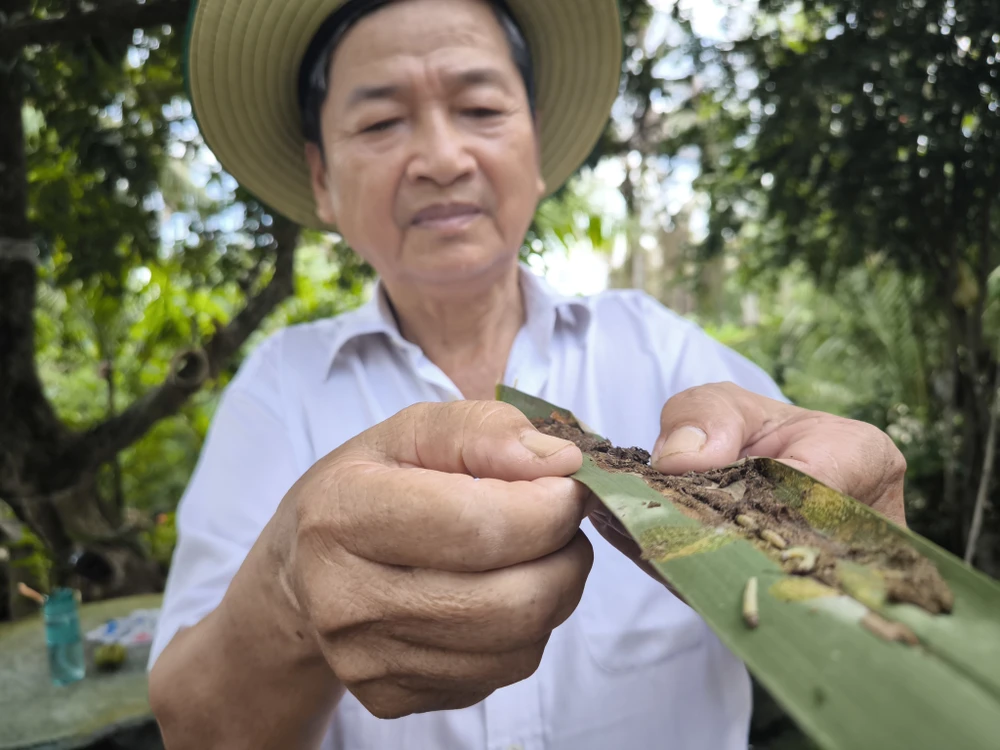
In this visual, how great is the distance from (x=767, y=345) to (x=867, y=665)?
6.12 meters

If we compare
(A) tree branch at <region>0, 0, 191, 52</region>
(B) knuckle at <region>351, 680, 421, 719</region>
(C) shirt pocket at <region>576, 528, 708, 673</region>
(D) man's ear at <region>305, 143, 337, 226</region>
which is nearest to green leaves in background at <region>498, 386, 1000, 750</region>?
(B) knuckle at <region>351, 680, 421, 719</region>

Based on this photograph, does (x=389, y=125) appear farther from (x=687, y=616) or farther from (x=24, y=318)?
(x=24, y=318)

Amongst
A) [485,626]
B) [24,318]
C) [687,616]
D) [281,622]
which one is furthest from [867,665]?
[24,318]

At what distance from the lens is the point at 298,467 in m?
1.13

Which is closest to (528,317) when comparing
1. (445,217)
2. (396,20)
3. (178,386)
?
(445,217)

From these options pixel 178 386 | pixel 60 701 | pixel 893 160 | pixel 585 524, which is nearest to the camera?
pixel 585 524

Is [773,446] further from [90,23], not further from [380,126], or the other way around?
[90,23]

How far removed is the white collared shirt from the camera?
1006 millimetres

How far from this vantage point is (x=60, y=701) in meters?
1.73

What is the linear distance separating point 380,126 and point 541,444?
710mm

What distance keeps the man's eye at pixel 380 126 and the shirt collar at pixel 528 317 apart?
35 cm

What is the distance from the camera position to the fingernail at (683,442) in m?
0.71

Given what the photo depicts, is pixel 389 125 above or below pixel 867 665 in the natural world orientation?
above

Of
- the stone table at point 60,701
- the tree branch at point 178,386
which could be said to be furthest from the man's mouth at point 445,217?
the tree branch at point 178,386
